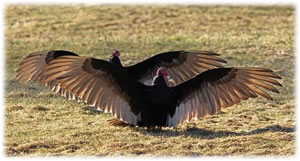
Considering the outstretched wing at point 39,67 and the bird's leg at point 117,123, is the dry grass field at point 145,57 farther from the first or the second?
Answer: the outstretched wing at point 39,67

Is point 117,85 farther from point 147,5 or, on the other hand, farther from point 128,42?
point 147,5

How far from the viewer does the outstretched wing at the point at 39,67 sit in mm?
9977

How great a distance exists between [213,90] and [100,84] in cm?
138

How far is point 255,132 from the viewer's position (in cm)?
880

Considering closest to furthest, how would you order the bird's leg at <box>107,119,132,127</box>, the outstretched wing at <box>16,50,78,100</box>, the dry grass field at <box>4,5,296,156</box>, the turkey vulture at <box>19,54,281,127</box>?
the dry grass field at <box>4,5,296,156</box>
the turkey vulture at <box>19,54,281,127</box>
the bird's leg at <box>107,119,132,127</box>
the outstretched wing at <box>16,50,78,100</box>

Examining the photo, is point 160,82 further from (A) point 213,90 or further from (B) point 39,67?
(B) point 39,67

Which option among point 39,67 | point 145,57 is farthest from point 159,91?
point 145,57

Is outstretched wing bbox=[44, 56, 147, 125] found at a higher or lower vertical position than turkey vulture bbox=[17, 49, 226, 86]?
lower

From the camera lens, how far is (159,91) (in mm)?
8680

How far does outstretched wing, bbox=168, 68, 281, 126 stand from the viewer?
28.9 feet

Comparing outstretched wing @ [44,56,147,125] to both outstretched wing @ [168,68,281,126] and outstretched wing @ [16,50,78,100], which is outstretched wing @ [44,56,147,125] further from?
outstretched wing @ [16,50,78,100]

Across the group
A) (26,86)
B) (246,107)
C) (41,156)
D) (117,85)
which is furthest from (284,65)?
(41,156)

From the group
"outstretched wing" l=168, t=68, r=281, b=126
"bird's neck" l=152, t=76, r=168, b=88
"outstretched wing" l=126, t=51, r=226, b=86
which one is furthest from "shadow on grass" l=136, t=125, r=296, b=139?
"outstretched wing" l=126, t=51, r=226, b=86

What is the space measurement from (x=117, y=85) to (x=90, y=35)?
11776 millimetres
